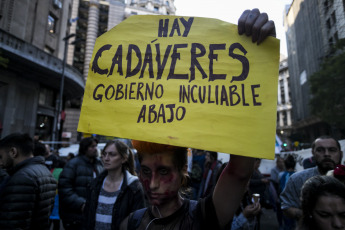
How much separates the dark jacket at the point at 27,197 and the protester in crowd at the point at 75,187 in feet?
1.54

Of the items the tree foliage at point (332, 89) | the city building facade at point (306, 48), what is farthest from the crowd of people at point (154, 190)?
the city building facade at point (306, 48)

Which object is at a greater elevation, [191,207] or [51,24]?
[51,24]

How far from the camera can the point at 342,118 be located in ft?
50.2

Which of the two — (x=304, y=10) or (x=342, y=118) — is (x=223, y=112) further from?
(x=304, y=10)

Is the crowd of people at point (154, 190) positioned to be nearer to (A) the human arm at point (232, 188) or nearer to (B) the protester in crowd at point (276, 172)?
(A) the human arm at point (232, 188)

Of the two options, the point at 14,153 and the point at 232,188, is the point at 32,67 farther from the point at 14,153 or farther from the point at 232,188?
the point at 232,188

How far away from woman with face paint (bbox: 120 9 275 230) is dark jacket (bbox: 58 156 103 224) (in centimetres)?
217

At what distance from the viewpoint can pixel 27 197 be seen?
8.31 feet

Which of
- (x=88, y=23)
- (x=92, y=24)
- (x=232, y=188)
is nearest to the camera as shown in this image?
(x=232, y=188)

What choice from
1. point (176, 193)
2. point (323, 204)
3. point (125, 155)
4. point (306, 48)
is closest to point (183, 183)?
point (176, 193)

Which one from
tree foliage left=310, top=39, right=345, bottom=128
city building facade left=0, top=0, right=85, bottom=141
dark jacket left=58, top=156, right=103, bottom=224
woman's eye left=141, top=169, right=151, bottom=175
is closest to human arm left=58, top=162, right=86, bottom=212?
dark jacket left=58, top=156, right=103, bottom=224

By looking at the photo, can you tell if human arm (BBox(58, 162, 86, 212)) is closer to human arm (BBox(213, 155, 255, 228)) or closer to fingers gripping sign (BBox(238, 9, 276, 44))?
human arm (BBox(213, 155, 255, 228))

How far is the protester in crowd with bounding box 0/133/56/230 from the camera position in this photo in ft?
8.04

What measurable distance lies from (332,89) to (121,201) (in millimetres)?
16458
